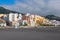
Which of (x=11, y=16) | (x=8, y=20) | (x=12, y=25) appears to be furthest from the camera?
(x=11, y=16)

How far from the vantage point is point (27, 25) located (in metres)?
37.8

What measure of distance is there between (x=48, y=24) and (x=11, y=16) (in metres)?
7.09

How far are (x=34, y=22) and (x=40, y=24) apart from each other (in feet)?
6.93

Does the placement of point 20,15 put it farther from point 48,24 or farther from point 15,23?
point 48,24

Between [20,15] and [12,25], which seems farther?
[20,15]

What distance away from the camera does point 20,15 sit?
41.0 m

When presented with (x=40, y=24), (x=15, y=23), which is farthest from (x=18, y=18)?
(x=40, y=24)

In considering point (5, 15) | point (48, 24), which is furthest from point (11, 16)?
point (48, 24)

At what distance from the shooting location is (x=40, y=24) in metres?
39.0

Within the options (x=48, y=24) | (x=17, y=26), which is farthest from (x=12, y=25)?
(x=48, y=24)

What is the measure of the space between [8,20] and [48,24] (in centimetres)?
714

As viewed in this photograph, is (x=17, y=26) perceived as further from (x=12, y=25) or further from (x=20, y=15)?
(x=20, y=15)

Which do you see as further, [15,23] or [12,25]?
[15,23]

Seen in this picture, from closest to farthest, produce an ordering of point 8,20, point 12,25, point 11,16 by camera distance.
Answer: point 12,25, point 8,20, point 11,16
